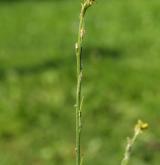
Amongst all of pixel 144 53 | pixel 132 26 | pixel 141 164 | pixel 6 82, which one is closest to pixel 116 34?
pixel 132 26

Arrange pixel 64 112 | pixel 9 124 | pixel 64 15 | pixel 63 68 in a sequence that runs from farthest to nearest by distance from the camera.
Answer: pixel 64 15, pixel 63 68, pixel 64 112, pixel 9 124

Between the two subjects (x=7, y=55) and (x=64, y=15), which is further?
(x=64, y=15)

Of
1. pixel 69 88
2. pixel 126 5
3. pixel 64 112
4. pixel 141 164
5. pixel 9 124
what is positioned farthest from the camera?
pixel 126 5

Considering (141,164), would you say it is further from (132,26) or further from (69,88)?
(132,26)

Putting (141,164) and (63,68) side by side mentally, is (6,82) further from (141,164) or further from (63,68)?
(141,164)

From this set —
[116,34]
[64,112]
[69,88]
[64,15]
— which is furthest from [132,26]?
[64,112]

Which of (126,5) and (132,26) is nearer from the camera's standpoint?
(132,26)
